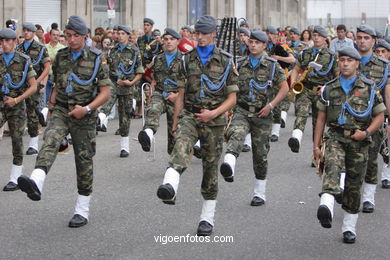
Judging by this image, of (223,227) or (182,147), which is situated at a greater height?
(182,147)

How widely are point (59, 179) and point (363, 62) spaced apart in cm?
441

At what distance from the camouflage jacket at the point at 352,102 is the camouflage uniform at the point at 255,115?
1.54m

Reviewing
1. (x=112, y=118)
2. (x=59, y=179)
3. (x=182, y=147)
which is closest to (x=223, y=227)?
(x=182, y=147)

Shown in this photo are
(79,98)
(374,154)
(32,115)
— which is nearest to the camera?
(79,98)

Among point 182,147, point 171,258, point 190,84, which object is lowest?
point 171,258

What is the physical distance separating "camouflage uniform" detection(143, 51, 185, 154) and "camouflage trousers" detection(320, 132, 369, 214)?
154 inches

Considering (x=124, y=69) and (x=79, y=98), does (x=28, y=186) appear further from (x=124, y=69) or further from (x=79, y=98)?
(x=124, y=69)

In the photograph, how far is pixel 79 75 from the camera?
8117 mm

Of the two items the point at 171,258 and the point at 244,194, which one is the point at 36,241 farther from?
the point at 244,194

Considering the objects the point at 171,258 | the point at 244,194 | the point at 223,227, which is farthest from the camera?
the point at 244,194

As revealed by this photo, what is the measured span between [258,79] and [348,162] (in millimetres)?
2071

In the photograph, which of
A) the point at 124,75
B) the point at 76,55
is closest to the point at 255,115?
the point at 76,55

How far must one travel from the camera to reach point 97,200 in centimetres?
959

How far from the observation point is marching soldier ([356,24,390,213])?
9016 millimetres
